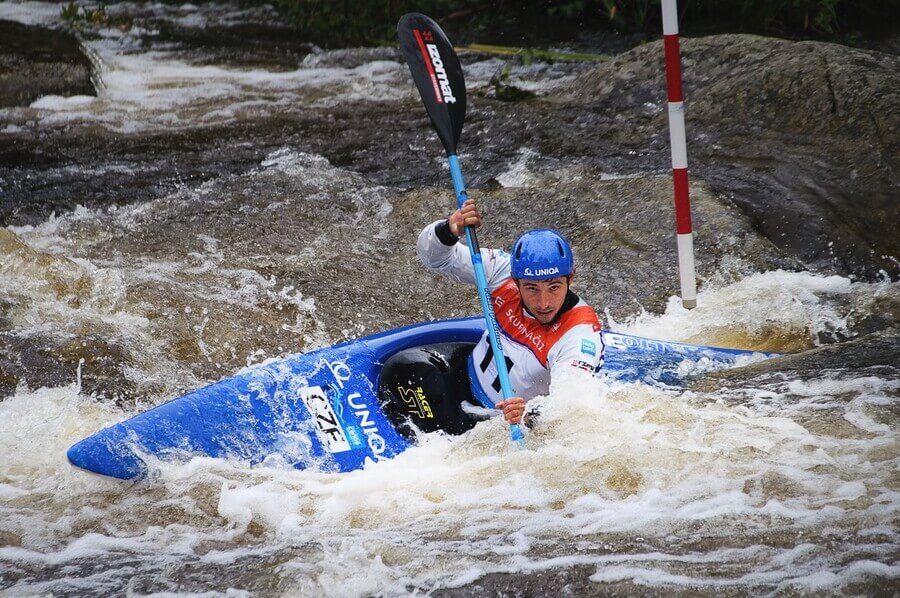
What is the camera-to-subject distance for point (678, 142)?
4.62 metres

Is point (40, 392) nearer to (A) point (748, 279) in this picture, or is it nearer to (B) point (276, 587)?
(B) point (276, 587)

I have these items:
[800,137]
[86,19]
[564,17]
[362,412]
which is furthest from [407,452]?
[86,19]

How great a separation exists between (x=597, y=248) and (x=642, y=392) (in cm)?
186

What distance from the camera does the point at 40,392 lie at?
4445 millimetres

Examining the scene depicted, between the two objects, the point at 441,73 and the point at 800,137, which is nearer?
the point at 441,73

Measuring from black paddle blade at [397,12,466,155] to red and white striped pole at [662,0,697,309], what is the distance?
3.21ft

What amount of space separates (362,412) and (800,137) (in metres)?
3.61

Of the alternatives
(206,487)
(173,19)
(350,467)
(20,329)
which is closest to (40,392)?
(20,329)

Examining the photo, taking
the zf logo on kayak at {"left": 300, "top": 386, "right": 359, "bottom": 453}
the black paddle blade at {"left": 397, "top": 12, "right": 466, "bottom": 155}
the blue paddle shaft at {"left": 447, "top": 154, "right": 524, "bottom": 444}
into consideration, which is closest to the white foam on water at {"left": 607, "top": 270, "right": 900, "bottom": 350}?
the blue paddle shaft at {"left": 447, "top": 154, "right": 524, "bottom": 444}

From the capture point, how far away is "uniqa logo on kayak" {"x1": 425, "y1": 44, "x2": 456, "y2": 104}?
445cm

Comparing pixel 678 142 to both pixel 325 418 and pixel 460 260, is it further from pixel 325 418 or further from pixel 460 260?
pixel 325 418

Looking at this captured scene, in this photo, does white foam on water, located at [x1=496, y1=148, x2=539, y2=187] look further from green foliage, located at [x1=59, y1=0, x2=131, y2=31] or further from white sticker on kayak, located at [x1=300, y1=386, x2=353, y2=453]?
green foliage, located at [x1=59, y1=0, x2=131, y2=31]

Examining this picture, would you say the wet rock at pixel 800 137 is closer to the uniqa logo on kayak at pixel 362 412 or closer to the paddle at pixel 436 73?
the paddle at pixel 436 73

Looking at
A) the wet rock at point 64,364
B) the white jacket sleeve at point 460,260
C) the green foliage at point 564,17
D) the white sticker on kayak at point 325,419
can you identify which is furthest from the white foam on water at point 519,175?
the green foliage at point 564,17
